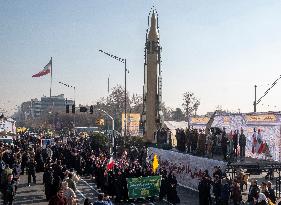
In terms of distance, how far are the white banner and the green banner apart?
10.5ft

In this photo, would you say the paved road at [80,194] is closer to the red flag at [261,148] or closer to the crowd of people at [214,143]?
the crowd of people at [214,143]

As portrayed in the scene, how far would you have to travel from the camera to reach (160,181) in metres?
20.0

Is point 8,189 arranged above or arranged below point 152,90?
below

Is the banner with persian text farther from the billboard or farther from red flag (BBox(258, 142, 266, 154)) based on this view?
the billboard

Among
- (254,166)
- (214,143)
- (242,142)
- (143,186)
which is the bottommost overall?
(143,186)

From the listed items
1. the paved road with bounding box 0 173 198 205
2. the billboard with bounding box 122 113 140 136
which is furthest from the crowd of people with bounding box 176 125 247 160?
the billboard with bounding box 122 113 140 136

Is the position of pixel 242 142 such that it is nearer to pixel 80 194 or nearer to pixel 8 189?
pixel 80 194

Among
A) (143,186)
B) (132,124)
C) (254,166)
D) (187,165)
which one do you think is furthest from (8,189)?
(132,124)

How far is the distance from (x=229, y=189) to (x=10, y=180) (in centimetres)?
962

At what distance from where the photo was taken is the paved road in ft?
64.3

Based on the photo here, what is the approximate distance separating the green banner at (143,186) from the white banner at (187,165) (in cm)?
321

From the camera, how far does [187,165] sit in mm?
23953

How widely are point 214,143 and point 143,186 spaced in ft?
20.0

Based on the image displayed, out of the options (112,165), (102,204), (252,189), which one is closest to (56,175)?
(112,165)
